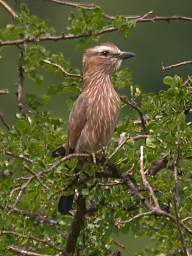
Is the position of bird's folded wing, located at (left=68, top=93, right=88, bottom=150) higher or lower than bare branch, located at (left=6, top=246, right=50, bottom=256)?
higher

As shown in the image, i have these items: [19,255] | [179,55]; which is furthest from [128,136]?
[179,55]

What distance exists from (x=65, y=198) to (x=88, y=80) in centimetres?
106

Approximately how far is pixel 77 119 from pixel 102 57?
0.64m

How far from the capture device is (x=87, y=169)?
506 centimetres

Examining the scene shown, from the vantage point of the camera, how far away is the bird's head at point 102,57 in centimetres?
645

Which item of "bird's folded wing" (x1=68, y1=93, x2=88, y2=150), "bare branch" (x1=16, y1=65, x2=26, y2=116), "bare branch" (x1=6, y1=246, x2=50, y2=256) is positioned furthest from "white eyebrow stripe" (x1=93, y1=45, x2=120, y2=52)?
"bare branch" (x1=6, y1=246, x2=50, y2=256)

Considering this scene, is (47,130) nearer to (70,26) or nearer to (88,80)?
(70,26)

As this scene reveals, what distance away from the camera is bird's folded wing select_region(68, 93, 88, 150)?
19.1ft

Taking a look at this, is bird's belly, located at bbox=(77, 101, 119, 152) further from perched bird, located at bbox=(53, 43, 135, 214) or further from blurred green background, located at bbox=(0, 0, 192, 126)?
Result: blurred green background, located at bbox=(0, 0, 192, 126)

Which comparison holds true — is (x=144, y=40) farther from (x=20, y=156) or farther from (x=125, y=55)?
(x=20, y=156)

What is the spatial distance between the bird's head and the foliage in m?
0.62

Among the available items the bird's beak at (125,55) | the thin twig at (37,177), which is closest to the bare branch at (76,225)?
the thin twig at (37,177)

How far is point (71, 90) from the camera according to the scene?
574 cm

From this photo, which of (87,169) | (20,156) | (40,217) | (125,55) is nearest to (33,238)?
(40,217)
